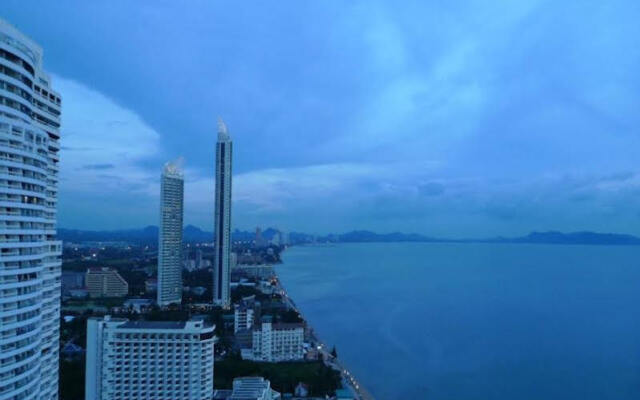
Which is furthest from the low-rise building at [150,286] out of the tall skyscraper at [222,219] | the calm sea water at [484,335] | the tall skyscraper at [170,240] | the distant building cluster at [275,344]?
the distant building cluster at [275,344]

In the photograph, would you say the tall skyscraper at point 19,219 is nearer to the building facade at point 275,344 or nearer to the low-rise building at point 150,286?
the building facade at point 275,344

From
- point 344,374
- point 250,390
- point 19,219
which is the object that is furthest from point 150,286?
point 19,219

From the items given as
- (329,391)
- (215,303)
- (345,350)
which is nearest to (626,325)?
Answer: (345,350)

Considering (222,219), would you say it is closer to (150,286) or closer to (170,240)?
(170,240)

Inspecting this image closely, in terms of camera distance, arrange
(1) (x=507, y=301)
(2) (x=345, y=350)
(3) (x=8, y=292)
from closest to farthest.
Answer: (3) (x=8, y=292) < (2) (x=345, y=350) < (1) (x=507, y=301)

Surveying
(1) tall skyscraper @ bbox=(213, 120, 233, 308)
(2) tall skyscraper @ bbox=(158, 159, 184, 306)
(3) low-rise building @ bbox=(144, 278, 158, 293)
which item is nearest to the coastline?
(1) tall skyscraper @ bbox=(213, 120, 233, 308)

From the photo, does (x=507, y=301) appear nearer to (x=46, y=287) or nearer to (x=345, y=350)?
(x=345, y=350)

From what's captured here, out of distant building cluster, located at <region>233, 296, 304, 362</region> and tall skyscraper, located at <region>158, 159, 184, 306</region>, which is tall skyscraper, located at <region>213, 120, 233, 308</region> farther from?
distant building cluster, located at <region>233, 296, 304, 362</region>
